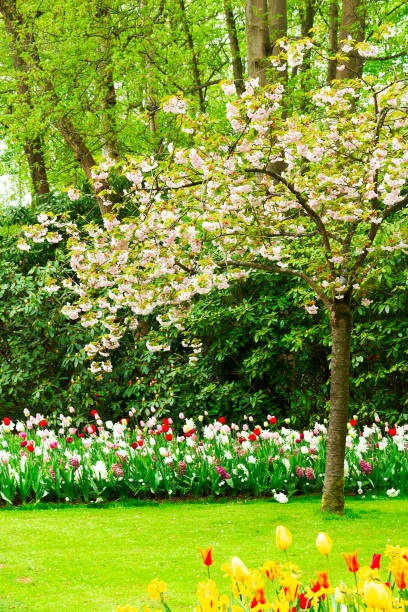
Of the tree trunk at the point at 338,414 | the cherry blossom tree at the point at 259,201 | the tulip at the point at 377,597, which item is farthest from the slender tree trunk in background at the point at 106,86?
the tulip at the point at 377,597

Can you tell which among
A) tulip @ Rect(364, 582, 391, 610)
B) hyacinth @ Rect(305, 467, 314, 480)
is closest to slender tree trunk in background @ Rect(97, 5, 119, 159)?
hyacinth @ Rect(305, 467, 314, 480)

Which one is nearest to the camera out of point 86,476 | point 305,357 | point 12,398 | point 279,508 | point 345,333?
point 345,333

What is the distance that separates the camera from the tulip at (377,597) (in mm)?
1608

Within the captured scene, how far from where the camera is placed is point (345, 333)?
5199 millimetres

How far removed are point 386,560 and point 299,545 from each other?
25.1 inches

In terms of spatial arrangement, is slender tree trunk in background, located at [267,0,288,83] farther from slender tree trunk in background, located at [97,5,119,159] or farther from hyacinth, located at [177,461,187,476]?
hyacinth, located at [177,461,187,476]

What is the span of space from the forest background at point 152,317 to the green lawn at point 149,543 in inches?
87.3

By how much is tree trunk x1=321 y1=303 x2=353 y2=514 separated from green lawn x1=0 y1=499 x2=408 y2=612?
0.15m

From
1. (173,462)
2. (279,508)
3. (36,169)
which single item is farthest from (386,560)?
(36,169)

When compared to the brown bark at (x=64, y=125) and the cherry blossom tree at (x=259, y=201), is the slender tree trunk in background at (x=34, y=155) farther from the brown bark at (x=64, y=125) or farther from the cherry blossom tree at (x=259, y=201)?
the cherry blossom tree at (x=259, y=201)

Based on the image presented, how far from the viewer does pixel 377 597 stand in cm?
161

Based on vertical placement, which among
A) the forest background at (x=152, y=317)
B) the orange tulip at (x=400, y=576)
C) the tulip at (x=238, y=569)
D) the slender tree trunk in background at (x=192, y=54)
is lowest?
the orange tulip at (x=400, y=576)

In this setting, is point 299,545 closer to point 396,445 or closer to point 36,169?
point 396,445

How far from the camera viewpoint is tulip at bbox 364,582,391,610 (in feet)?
5.28
